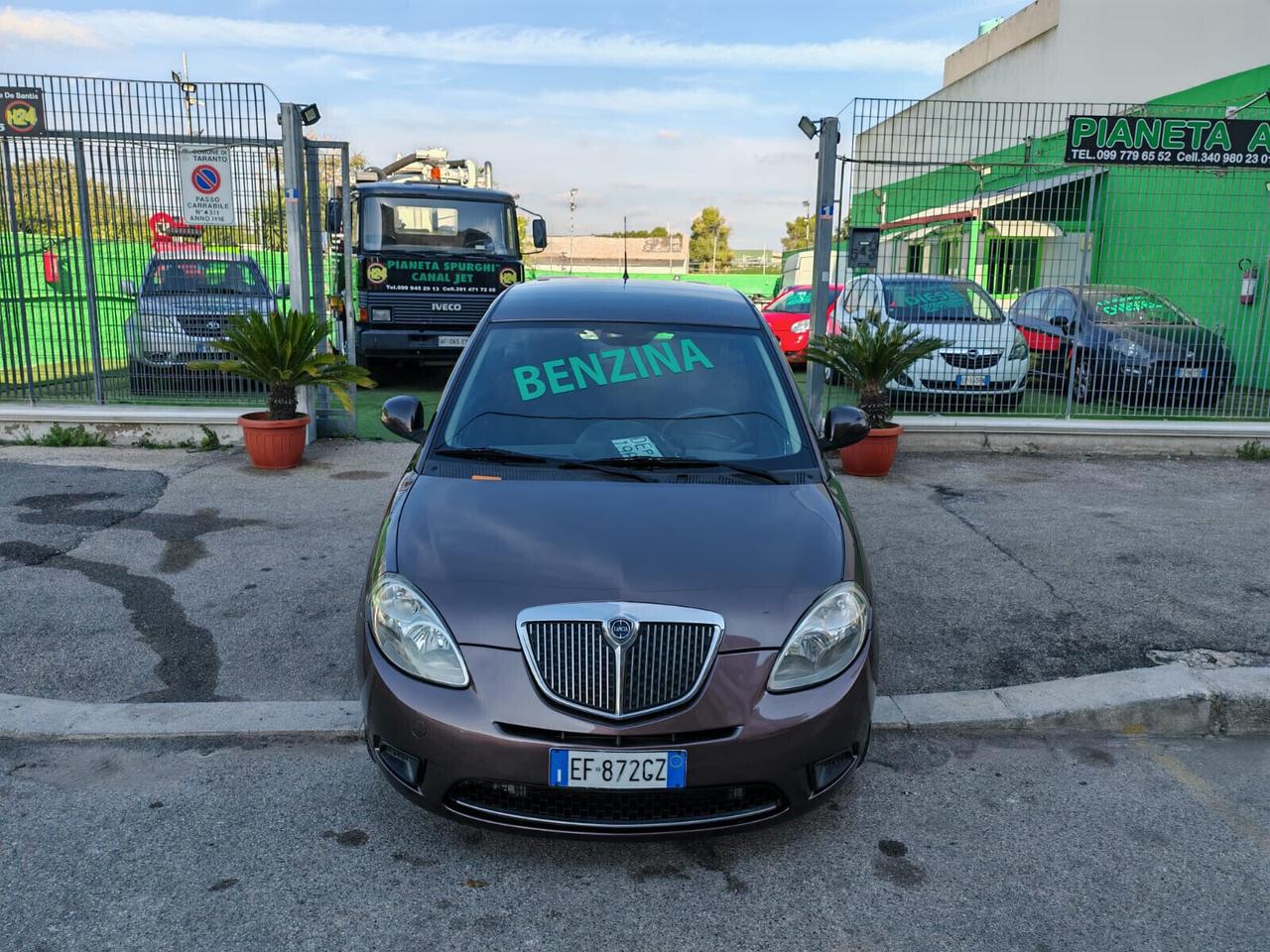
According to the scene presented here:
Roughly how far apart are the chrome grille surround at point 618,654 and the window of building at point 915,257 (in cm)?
793

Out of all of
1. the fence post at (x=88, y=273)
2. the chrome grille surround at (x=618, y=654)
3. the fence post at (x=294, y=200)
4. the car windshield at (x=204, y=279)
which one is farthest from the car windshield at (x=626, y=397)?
the fence post at (x=88, y=273)

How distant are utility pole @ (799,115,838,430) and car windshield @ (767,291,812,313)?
636 centimetres

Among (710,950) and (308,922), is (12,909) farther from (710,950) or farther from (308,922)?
(710,950)

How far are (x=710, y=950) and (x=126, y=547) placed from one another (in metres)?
5.04

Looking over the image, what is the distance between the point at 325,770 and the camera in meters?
3.76

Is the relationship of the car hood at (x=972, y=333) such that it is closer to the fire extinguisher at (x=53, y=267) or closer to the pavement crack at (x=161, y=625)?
the pavement crack at (x=161, y=625)

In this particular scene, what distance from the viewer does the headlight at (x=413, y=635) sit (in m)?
3.01

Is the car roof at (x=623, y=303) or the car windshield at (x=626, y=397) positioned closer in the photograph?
the car windshield at (x=626, y=397)

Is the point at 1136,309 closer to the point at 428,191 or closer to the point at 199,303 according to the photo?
the point at 428,191

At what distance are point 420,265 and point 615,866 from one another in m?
11.0

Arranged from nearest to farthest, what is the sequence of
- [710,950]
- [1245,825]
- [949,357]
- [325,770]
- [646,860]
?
[710,950] < [646,860] < [1245,825] < [325,770] < [949,357]

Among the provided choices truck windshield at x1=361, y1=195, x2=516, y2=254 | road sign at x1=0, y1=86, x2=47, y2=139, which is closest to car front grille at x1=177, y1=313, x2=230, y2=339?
road sign at x1=0, y1=86, x2=47, y2=139

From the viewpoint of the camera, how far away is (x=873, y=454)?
346 inches

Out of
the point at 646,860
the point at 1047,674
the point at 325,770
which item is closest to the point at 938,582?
the point at 1047,674
